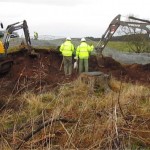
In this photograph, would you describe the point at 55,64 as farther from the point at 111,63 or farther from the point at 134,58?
the point at 134,58

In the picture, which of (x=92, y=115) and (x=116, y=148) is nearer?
(x=116, y=148)

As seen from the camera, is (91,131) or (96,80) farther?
(96,80)

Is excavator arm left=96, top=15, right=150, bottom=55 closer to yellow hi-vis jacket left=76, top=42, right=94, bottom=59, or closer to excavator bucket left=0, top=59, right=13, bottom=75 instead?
yellow hi-vis jacket left=76, top=42, right=94, bottom=59

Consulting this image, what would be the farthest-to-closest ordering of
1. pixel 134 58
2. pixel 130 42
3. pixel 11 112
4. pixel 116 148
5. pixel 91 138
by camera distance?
pixel 130 42, pixel 134 58, pixel 11 112, pixel 91 138, pixel 116 148

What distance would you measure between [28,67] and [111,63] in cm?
509

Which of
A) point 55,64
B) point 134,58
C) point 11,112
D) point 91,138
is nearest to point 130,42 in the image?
point 134,58

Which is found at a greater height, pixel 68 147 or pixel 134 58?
pixel 68 147

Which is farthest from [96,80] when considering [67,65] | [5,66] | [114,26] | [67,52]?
[114,26]

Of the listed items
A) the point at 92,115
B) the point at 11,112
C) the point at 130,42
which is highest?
the point at 92,115

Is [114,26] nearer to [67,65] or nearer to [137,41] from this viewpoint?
[67,65]

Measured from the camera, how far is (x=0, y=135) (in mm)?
7453

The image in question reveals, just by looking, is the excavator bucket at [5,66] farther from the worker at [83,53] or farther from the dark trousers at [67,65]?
the worker at [83,53]

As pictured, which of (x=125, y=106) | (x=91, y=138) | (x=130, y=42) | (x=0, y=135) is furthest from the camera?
(x=130, y=42)

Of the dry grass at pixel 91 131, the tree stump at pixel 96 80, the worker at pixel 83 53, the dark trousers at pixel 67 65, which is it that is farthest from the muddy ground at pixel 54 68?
the dry grass at pixel 91 131
